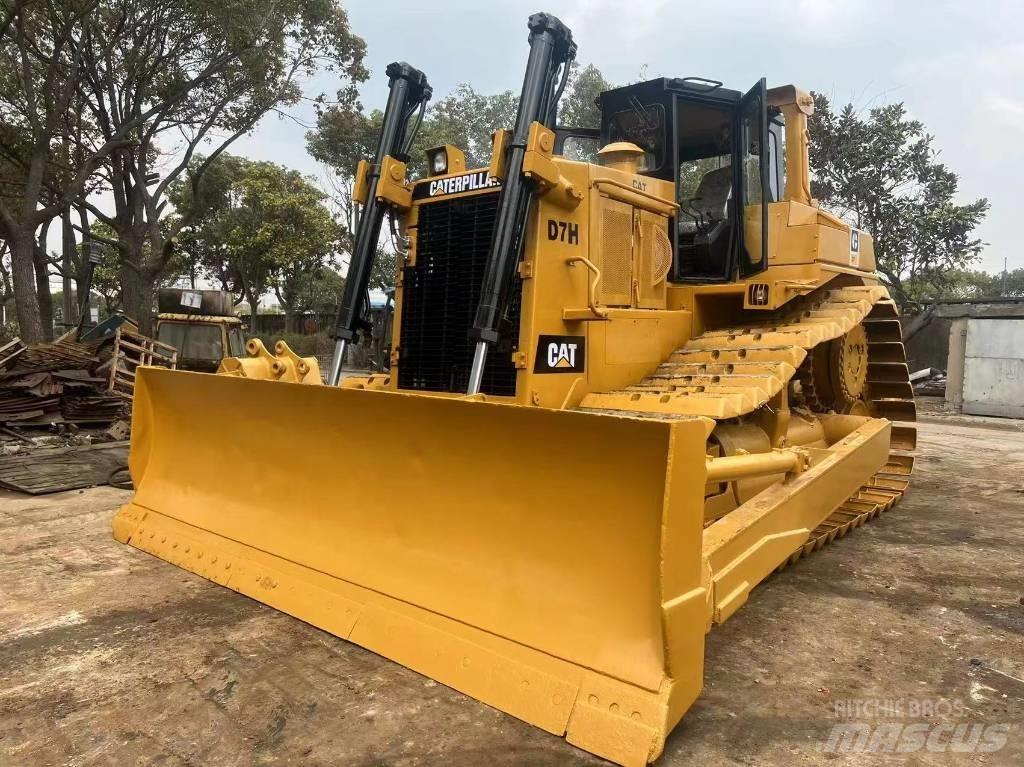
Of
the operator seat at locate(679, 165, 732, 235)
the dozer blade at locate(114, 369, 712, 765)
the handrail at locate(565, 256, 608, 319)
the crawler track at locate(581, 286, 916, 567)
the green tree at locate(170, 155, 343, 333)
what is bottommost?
the dozer blade at locate(114, 369, 712, 765)

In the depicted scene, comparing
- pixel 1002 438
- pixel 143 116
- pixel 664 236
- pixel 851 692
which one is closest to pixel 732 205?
pixel 664 236

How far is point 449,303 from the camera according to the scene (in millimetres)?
4598

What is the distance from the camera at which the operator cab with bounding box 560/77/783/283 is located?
5.14 metres

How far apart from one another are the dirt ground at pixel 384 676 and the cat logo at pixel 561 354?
168 cm

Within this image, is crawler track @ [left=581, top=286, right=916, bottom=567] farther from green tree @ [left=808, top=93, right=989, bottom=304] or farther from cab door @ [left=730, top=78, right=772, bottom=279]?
green tree @ [left=808, top=93, right=989, bottom=304]

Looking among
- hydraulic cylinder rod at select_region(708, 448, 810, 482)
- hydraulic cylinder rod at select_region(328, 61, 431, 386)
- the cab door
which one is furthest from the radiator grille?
the cab door

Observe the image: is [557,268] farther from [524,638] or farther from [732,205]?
[524,638]

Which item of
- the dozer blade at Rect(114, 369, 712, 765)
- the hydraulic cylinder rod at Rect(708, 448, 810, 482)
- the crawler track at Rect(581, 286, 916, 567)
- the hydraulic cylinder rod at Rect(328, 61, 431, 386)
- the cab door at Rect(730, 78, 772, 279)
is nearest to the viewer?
the dozer blade at Rect(114, 369, 712, 765)

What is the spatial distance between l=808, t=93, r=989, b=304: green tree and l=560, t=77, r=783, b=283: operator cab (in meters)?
16.2

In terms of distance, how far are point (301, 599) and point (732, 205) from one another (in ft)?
13.5

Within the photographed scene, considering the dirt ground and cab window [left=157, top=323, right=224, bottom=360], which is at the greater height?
cab window [left=157, top=323, right=224, bottom=360]

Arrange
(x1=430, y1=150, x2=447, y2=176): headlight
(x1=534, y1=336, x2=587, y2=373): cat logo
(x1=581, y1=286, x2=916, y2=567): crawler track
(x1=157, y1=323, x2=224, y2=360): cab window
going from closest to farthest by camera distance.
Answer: (x1=581, y1=286, x2=916, y2=567): crawler track, (x1=534, y1=336, x2=587, y2=373): cat logo, (x1=430, y1=150, x2=447, y2=176): headlight, (x1=157, y1=323, x2=224, y2=360): cab window

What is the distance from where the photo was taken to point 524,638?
2.70 m

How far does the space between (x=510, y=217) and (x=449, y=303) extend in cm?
83
